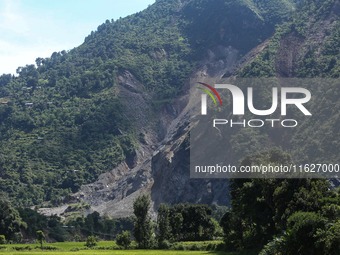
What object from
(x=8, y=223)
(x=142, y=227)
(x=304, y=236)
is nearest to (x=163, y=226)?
(x=142, y=227)

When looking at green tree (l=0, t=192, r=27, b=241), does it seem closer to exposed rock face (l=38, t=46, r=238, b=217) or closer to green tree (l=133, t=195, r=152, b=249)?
green tree (l=133, t=195, r=152, b=249)

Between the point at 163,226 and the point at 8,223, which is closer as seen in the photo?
the point at 163,226

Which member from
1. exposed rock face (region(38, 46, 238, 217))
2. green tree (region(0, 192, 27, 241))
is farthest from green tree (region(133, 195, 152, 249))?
exposed rock face (region(38, 46, 238, 217))

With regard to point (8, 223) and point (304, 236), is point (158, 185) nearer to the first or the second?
point (8, 223)

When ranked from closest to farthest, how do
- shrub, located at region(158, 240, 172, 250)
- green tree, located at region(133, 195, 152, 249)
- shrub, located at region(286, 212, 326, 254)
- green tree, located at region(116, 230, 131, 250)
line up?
shrub, located at region(286, 212, 326, 254)
green tree, located at region(116, 230, 131, 250)
green tree, located at region(133, 195, 152, 249)
shrub, located at region(158, 240, 172, 250)

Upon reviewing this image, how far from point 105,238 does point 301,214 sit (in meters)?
78.2

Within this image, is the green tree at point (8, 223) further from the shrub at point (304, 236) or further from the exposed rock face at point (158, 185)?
the shrub at point (304, 236)

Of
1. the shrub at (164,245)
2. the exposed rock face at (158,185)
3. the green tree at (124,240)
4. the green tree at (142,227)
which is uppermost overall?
the exposed rock face at (158,185)

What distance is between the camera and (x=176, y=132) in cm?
17850

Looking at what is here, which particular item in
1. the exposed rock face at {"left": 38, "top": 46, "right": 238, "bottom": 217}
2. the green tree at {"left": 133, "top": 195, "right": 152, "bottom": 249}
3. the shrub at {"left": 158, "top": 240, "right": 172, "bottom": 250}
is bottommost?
the shrub at {"left": 158, "top": 240, "right": 172, "bottom": 250}

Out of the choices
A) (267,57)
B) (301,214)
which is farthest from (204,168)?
(301,214)

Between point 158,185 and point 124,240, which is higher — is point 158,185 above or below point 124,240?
above

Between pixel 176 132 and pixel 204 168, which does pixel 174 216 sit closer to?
pixel 204 168

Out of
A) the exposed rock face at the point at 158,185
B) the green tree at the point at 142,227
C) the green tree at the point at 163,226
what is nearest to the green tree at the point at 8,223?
the green tree at the point at 163,226
